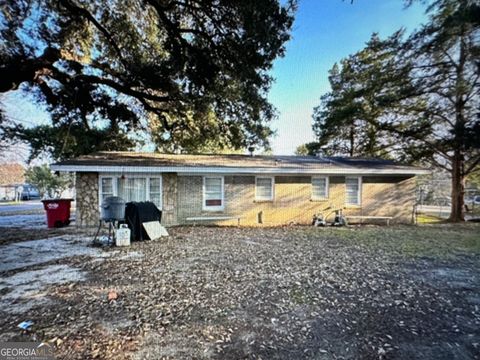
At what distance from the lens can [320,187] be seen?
12.5m

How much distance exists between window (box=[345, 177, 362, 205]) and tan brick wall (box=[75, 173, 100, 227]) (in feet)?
36.0

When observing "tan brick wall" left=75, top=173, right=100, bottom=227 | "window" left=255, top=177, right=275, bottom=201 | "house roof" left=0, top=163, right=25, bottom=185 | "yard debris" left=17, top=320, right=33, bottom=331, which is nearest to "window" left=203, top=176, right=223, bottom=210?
"window" left=255, top=177, right=275, bottom=201

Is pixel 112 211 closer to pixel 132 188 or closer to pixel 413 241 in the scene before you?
pixel 132 188

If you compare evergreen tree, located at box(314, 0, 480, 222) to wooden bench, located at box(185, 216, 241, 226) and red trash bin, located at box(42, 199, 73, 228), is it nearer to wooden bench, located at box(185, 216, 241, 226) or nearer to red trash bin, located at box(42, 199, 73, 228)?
wooden bench, located at box(185, 216, 241, 226)

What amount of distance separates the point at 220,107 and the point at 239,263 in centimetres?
652

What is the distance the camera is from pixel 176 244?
25.0ft

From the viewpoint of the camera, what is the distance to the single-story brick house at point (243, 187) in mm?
10328

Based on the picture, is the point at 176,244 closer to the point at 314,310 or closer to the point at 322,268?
the point at 322,268

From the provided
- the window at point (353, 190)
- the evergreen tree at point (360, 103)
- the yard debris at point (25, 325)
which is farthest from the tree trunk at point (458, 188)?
the yard debris at point (25, 325)

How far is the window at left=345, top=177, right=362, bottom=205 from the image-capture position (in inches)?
498

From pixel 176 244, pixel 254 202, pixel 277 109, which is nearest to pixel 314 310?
pixel 176 244

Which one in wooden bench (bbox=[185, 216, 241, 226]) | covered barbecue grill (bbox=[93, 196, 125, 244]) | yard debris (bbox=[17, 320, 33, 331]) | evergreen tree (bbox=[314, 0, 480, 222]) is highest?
evergreen tree (bbox=[314, 0, 480, 222])

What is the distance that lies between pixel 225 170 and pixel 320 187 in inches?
184

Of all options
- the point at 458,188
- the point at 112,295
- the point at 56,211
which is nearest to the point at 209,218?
the point at 56,211
